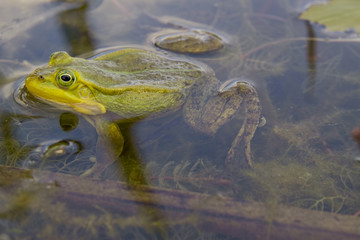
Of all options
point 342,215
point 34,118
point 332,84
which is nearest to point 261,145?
point 342,215

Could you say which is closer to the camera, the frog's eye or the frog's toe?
the frog's eye

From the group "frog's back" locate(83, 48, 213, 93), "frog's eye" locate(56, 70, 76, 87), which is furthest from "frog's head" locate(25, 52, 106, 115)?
"frog's back" locate(83, 48, 213, 93)

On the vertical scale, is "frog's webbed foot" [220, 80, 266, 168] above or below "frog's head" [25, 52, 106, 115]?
below

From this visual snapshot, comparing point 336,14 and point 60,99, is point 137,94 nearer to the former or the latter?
point 60,99

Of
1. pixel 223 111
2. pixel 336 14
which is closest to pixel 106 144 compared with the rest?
pixel 223 111

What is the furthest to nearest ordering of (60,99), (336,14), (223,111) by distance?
(336,14)
(223,111)
(60,99)

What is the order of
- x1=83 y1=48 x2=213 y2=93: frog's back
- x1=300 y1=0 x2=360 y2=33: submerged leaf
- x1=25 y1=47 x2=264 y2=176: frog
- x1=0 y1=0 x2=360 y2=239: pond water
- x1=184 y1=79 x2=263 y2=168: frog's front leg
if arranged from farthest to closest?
x1=300 y1=0 x2=360 y2=33: submerged leaf, x1=184 y1=79 x2=263 y2=168: frog's front leg, x1=83 y1=48 x2=213 y2=93: frog's back, x1=25 y1=47 x2=264 y2=176: frog, x1=0 y1=0 x2=360 y2=239: pond water

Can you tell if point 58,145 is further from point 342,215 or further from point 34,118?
point 342,215

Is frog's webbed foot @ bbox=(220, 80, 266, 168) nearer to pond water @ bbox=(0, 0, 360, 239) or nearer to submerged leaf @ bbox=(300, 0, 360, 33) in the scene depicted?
pond water @ bbox=(0, 0, 360, 239)
